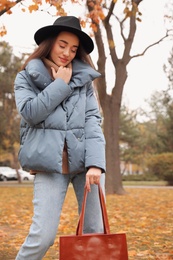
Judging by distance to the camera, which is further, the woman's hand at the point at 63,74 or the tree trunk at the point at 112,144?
the tree trunk at the point at 112,144

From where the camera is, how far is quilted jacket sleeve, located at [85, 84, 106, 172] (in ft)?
10.5

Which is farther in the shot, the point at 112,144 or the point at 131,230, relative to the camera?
the point at 112,144

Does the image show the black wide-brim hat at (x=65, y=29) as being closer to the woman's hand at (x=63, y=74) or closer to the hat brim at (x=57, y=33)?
the hat brim at (x=57, y=33)

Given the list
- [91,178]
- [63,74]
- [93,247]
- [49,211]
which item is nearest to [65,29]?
[63,74]

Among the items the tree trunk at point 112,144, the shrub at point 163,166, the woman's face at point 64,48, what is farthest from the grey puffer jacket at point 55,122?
the shrub at point 163,166

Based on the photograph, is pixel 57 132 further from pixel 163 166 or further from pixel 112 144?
pixel 163 166

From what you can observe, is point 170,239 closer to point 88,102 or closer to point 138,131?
point 88,102

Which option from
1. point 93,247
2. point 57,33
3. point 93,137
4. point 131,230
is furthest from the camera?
Answer: point 131,230

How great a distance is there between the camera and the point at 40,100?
3.16m

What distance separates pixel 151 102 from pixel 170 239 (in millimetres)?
45710

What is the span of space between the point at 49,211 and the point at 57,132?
0.52 meters

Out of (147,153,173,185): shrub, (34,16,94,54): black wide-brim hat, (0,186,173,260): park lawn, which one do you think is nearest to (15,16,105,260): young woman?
(34,16,94,54): black wide-brim hat

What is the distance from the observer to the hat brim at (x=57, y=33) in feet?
11.3

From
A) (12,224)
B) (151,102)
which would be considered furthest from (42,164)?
(151,102)
